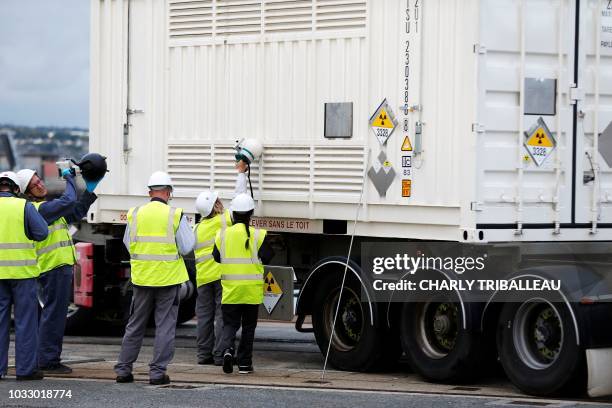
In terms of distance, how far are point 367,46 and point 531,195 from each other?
6.75 feet

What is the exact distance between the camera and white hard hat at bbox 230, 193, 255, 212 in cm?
1163

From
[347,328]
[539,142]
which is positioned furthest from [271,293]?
[539,142]

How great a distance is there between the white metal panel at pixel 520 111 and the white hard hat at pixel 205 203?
2.91 meters

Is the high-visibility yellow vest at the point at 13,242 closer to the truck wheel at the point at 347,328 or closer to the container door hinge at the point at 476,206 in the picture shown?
the truck wheel at the point at 347,328

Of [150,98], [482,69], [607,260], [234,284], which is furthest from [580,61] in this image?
[150,98]

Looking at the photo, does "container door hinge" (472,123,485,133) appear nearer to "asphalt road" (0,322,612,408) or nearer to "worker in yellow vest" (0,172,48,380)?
"asphalt road" (0,322,612,408)

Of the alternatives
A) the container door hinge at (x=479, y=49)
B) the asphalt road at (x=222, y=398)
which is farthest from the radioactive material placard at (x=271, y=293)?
the container door hinge at (x=479, y=49)

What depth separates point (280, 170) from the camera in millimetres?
12586

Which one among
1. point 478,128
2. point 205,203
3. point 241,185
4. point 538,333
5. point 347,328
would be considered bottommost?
point 347,328

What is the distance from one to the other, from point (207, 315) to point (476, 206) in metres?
3.23

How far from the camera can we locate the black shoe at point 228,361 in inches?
457

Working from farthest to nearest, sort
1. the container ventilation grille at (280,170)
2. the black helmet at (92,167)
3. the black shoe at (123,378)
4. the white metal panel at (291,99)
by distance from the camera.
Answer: the container ventilation grille at (280,170), the black helmet at (92,167), the white metal panel at (291,99), the black shoe at (123,378)

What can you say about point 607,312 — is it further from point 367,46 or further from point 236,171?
point 236,171

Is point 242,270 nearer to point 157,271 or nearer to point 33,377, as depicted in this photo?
point 157,271
